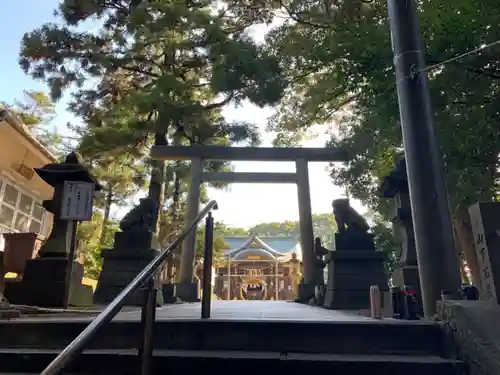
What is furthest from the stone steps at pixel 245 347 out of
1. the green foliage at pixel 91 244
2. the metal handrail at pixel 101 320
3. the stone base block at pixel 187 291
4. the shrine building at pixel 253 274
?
the shrine building at pixel 253 274

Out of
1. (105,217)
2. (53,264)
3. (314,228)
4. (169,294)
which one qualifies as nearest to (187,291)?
(169,294)

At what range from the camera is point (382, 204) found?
10141 millimetres

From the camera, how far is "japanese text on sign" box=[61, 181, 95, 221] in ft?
15.3

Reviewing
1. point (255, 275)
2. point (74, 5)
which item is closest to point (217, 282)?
point (255, 275)

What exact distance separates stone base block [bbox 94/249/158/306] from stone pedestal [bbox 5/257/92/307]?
116 cm

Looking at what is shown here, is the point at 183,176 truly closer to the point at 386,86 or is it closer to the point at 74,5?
the point at 74,5

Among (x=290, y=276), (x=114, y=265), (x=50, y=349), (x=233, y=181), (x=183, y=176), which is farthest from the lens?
(x=290, y=276)

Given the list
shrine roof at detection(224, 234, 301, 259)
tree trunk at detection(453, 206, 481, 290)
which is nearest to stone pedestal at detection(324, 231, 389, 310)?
tree trunk at detection(453, 206, 481, 290)

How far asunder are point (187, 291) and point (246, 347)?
7055 millimetres

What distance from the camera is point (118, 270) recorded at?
6.04 meters

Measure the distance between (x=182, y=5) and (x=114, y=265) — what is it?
20.2 feet

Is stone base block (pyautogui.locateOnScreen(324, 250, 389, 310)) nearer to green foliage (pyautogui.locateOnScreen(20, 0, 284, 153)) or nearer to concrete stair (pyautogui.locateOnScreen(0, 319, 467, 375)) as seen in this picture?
concrete stair (pyautogui.locateOnScreen(0, 319, 467, 375))

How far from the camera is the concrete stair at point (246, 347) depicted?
7.45 feet

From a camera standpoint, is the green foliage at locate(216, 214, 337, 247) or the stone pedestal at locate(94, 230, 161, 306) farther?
the green foliage at locate(216, 214, 337, 247)
